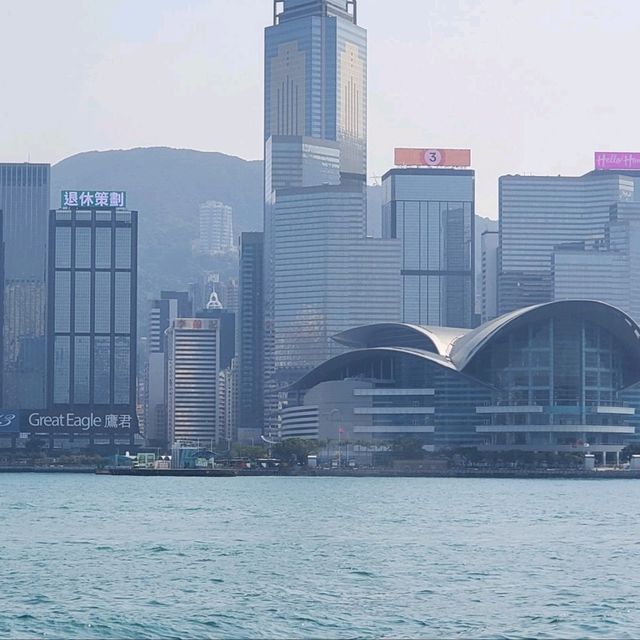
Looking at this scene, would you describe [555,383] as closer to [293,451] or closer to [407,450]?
[407,450]

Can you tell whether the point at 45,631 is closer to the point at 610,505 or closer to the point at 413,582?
the point at 413,582

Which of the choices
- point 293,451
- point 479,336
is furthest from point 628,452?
point 293,451

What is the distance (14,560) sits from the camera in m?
55.0

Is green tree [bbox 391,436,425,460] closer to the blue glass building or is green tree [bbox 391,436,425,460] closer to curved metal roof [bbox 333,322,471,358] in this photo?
the blue glass building

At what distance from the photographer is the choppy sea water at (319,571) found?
130 ft

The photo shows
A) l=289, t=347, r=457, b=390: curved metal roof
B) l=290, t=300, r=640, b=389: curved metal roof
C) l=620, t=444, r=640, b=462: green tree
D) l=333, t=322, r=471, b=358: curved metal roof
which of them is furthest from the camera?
l=333, t=322, r=471, b=358: curved metal roof

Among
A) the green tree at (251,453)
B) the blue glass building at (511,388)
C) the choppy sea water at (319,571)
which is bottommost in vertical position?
the choppy sea water at (319,571)

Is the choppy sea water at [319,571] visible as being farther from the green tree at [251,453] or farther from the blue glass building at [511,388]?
the green tree at [251,453]

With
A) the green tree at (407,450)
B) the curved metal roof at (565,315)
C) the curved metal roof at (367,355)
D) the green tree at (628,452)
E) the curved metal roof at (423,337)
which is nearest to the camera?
the curved metal roof at (565,315)

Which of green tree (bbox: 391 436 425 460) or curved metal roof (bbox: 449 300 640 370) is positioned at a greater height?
curved metal roof (bbox: 449 300 640 370)

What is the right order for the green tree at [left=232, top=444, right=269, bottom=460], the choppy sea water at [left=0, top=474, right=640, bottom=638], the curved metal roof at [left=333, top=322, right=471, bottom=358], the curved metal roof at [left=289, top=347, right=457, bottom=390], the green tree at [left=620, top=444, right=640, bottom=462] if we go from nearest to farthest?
the choppy sea water at [left=0, top=474, right=640, bottom=638] → the green tree at [left=620, top=444, right=640, bottom=462] → the green tree at [left=232, top=444, right=269, bottom=460] → the curved metal roof at [left=289, top=347, right=457, bottom=390] → the curved metal roof at [left=333, top=322, right=471, bottom=358]

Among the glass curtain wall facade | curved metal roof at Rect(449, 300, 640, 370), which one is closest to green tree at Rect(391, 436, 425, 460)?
the glass curtain wall facade

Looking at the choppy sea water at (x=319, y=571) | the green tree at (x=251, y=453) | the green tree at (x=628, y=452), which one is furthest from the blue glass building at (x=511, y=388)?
the choppy sea water at (x=319, y=571)

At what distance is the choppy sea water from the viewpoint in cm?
3956
